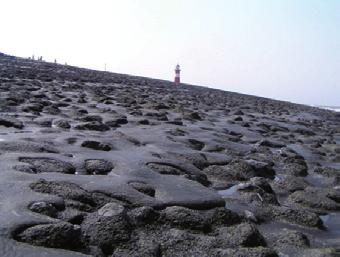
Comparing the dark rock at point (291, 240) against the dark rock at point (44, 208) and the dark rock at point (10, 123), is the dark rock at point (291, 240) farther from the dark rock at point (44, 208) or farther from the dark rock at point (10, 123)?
the dark rock at point (10, 123)

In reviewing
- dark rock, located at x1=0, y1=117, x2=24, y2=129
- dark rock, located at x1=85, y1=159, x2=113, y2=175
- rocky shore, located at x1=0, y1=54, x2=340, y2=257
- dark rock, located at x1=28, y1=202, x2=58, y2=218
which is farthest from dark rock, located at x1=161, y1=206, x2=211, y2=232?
dark rock, located at x1=0, y1=117, x2=24, y2=129

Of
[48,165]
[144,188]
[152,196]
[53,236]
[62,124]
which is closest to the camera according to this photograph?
[53,236]

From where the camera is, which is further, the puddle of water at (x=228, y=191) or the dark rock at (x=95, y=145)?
the dark rock at (x=95, y=145)

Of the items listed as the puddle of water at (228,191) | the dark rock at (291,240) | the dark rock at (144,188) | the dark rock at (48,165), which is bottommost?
the puddle of water at (228,191)

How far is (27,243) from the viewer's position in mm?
2771

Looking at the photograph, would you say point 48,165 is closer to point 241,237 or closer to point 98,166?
point 98,166

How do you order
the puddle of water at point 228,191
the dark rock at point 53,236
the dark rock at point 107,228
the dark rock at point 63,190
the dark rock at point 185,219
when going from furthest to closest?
1. the puddle of water at point 228,191
2. the dark rock at point 63,190
3. the dark rock at point 185,219
4. the dark rock at point 107,228
5. the dark rock at point 53,236

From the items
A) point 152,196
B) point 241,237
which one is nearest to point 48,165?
point 152,196

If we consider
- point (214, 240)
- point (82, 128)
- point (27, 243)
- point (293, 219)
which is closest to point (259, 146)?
point (82, 128)

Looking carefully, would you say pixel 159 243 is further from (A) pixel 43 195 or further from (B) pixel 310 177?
(B) pixel 310 177

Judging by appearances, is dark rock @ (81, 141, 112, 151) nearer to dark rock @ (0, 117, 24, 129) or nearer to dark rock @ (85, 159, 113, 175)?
dark rock @ (85, 159, 113, 175)

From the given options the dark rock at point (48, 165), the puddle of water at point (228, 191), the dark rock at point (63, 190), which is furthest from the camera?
the puddle of water at point (228, 191)

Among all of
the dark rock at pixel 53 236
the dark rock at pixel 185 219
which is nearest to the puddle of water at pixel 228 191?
the dark rock at pixel 185 219

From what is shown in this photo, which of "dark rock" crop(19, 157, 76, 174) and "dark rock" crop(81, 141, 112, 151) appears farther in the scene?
"dark rock" crop(81, 141, 112, 151)
